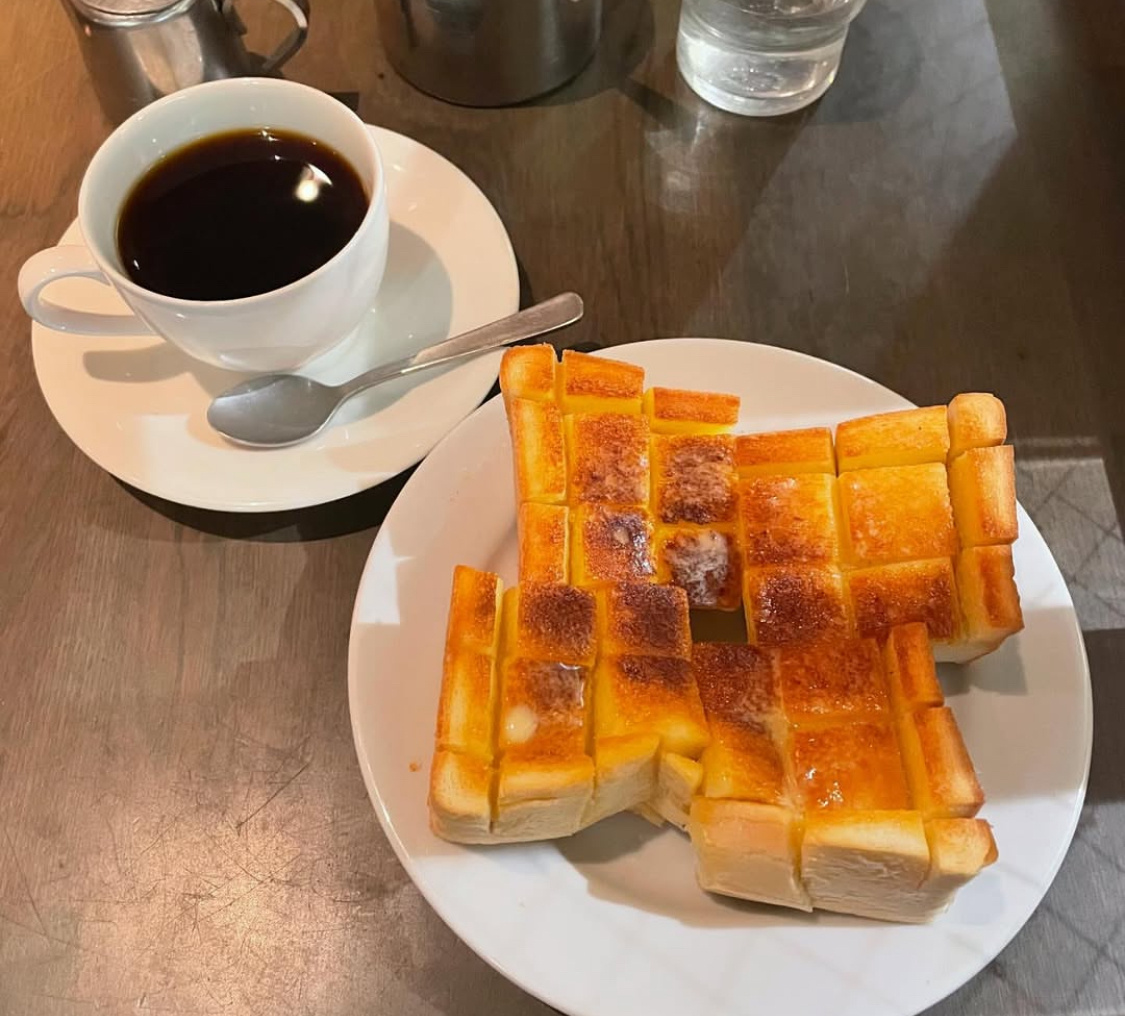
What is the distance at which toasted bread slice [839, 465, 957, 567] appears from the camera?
0.80m

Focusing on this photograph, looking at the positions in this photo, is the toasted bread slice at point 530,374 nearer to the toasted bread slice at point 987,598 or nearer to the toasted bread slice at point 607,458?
the toasted bread slice at point 607,458

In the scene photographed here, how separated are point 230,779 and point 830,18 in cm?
108

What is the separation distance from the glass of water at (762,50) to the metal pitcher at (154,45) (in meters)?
0.48

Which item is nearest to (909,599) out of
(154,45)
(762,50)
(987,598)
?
(987,598)

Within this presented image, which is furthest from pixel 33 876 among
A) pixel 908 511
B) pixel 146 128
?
pixel 908 511

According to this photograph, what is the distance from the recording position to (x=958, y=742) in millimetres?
699

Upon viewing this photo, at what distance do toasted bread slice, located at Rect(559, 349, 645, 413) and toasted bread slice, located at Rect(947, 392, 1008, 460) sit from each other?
270mm

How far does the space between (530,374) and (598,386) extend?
61 millimetres

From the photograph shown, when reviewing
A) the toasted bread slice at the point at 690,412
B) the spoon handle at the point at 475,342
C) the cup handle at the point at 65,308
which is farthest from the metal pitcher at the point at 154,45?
the toasted bread slice at the point at 690,412

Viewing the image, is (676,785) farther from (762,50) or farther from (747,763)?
(762,50)

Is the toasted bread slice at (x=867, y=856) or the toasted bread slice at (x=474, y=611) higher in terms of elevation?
the toasted bread slice at (x=474, y=611)

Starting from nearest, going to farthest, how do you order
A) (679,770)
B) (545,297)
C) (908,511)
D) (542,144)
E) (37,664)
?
1. (679,770)
2. (908,511)
3. (37,664)
4. (545,297)
5. (542,144)

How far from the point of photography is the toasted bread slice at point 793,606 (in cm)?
77

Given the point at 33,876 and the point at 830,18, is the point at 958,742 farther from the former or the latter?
the point at 830,18
